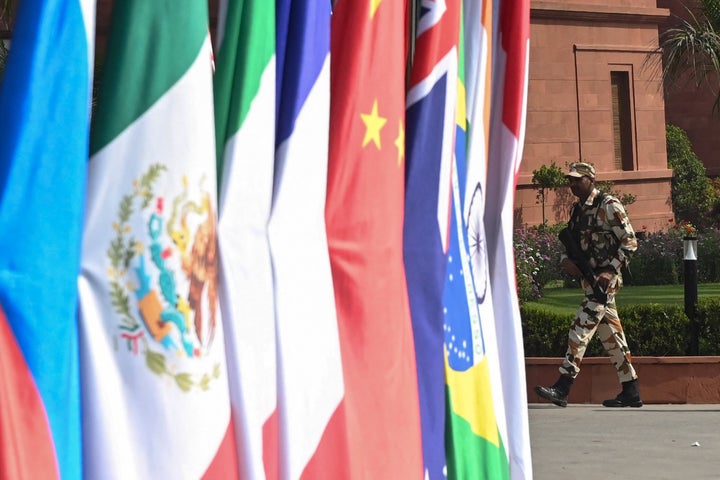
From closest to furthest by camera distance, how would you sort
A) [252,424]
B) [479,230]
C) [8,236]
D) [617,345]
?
1. [8,236]
2. [252,424]
3. [479,230]
4. [617,345]

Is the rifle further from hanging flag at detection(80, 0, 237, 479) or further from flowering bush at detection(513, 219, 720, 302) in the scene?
flowering bush at detection(513, 219, 720, 302)

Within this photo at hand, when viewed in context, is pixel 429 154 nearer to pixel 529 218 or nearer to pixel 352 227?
pixel 352 227

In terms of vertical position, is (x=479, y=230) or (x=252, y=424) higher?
(x=479, y=230)

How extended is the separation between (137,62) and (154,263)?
37 cm

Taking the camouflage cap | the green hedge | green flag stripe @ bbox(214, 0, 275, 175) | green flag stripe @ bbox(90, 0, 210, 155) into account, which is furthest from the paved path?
green flag stripe @ bbox(90, 0, 210, 155)

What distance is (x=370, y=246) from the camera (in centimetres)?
288

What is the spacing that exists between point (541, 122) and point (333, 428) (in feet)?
91.6

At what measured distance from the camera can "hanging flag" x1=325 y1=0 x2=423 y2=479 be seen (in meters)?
2.86

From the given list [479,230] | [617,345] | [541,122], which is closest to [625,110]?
[541,122]

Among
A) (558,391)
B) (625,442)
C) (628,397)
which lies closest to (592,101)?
(628,397)

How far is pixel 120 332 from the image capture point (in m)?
2.29

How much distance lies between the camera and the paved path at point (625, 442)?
24.1 ft

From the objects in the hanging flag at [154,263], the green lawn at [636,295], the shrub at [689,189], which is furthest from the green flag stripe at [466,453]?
the shrub at [689,189]

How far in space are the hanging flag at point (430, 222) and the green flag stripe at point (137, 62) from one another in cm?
94
